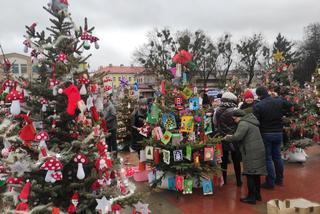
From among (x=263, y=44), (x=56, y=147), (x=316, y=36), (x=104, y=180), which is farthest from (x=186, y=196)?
(x=316, y=36)

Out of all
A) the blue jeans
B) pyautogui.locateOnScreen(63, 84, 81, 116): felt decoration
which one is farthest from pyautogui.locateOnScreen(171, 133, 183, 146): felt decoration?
pyautogui.locateOnScreen(63, 84, 81, 116): felt decoration

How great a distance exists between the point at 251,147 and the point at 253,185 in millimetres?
734

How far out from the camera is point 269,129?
19.3 ft

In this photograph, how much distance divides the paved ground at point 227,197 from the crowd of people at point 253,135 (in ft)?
0.67

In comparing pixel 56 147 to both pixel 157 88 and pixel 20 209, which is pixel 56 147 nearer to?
pixel 20 209

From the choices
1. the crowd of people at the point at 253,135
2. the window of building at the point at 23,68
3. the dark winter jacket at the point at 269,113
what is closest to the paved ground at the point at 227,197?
the crowd of people at the point at 253,135

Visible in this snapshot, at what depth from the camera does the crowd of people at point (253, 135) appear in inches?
197

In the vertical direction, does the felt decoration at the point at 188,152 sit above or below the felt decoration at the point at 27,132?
below

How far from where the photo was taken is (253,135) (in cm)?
502

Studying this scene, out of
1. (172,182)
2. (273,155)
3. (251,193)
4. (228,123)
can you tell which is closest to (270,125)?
(273,155)

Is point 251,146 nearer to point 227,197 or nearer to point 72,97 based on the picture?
point 227,197

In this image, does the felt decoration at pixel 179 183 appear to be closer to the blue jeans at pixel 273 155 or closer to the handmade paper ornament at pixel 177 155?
the handmade paper ornament at pixel 177 155

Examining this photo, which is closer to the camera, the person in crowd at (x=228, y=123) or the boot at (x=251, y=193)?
the boot at (x=251, y=193)

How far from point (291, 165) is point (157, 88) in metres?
4.32
